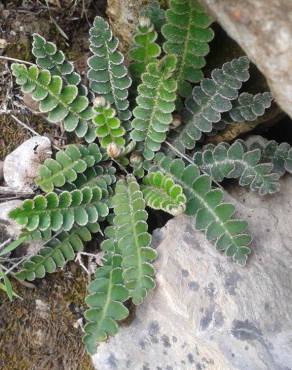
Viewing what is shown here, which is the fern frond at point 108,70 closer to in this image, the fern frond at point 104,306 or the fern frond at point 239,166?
the fern frond at point 239,166

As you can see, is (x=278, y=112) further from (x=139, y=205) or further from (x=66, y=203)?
(x=66, y=203)

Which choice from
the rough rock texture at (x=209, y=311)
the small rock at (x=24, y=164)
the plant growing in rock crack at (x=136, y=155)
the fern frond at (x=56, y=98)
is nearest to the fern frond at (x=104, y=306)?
the plant growing in rock crack at (x=136, y=155)

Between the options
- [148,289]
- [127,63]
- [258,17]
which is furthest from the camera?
[127,63]

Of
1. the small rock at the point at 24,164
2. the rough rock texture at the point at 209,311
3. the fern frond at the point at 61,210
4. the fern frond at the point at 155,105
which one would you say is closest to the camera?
the rough rock texture at the point at 209,311

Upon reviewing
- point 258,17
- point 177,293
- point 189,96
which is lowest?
point 177,293

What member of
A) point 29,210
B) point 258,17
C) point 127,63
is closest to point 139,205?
point 29,210

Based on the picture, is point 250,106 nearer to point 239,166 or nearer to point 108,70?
point 239,166
